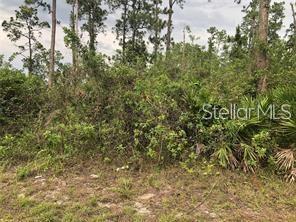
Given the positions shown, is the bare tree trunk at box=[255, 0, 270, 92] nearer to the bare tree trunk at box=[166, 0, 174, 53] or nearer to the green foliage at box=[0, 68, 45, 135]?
the green foliage at box=[0, 68, 45, 135]

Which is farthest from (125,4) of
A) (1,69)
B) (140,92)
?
(140,92)

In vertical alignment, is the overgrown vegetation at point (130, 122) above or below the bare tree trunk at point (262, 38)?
below

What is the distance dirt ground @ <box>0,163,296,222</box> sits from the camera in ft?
16.0

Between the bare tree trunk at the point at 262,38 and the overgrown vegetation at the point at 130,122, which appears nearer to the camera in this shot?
the overgrown vegetation at the point at 130,122

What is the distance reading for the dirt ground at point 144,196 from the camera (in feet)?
16.0

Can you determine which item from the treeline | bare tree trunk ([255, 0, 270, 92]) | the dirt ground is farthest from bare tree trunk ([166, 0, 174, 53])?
the dirt ground

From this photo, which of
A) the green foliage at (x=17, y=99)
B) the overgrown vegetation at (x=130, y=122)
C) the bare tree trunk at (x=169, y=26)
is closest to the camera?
the overgrown vegetation at (x=130, y=122)

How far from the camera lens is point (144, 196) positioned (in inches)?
215

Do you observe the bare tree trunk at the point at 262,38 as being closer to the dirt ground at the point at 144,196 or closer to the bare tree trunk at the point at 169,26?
the dirt ground at the point at 144,196

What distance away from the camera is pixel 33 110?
8984 mm

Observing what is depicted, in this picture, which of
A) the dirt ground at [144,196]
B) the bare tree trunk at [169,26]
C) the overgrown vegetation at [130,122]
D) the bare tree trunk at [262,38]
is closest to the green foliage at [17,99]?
the overgrown vegetation at [130,122]

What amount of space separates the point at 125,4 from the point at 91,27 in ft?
12.8

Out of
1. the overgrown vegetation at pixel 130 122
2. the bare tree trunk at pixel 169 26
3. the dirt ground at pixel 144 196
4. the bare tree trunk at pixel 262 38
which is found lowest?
the dirt ground at pixel 144 196

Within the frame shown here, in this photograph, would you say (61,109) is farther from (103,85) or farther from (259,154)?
(259,154)
